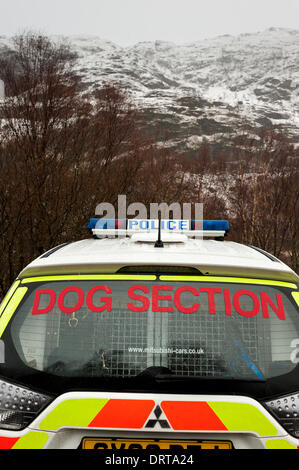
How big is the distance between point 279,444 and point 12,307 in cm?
130

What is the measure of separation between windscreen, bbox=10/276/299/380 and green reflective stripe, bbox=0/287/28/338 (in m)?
0.03

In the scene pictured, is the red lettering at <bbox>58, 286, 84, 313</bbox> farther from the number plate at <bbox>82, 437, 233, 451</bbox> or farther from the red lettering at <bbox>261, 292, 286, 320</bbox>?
the red lettering at <bbox>261, 292, 286, 320</bbox>

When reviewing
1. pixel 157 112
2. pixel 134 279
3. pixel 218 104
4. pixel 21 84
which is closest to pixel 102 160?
pixel 21 84

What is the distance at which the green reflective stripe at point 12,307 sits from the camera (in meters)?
2.08

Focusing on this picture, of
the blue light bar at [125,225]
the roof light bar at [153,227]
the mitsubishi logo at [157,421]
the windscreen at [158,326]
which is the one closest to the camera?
the mitsubishi logo at [157,421]

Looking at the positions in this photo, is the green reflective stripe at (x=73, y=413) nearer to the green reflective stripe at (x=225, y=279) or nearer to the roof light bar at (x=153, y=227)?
the green reflective stripe at (x=225, y=279)

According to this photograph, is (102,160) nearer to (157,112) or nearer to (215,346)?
(215,346)

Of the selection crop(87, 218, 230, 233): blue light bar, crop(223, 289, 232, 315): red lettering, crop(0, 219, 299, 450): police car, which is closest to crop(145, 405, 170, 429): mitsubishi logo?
crop(0, 219, 299, 450): police car

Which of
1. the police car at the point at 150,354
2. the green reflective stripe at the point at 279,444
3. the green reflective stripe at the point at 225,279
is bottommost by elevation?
the green reflective stripe at the point at 279,444

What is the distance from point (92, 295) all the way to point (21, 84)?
9.22 m

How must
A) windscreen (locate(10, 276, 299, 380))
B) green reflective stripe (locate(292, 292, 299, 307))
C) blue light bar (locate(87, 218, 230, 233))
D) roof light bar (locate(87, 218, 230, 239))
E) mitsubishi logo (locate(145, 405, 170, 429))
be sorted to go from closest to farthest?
mitsubishi logo (locate(145, 405, 170, 429)) < windscreen (locate(10, 276, 299, 380)) < green reflective stripe (locate(292, 292, 299, 307)) < roof light bar (locate(87, 218, 230, 239)) < blue light bar (locate(87, 218, 230, 233))

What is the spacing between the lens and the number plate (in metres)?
1.88

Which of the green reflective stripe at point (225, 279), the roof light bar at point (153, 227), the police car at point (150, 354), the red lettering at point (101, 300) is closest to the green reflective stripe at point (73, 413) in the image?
the police car at point (150, 354)

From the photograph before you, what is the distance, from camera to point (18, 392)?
197cm
